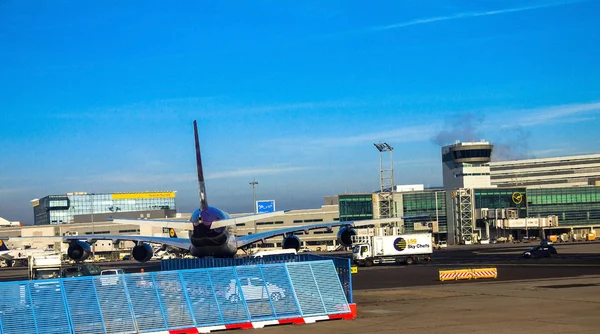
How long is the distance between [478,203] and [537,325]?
155m

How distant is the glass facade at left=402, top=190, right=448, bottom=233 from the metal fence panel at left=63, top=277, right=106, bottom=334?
15338cm

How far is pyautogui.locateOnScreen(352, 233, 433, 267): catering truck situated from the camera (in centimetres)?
8156

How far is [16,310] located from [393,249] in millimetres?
58861

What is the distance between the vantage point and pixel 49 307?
2753cm

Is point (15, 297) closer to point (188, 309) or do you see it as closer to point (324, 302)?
point (188, 309)

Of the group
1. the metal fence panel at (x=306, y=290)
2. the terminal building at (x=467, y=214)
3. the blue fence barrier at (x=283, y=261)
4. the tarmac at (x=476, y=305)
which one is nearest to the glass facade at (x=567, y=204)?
the terminal building at (x=467, y=214)

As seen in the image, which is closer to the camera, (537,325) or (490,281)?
(537,325)

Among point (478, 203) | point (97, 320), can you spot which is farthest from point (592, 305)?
point (478, 203)

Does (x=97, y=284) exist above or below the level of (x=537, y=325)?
above

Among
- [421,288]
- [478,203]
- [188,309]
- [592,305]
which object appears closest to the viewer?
[188,309]

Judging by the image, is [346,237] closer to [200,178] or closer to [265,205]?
[200,178]

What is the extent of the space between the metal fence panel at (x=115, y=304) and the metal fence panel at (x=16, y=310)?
104 inches

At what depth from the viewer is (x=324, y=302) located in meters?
32.1

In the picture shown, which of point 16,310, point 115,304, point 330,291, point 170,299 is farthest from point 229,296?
point 16,310
